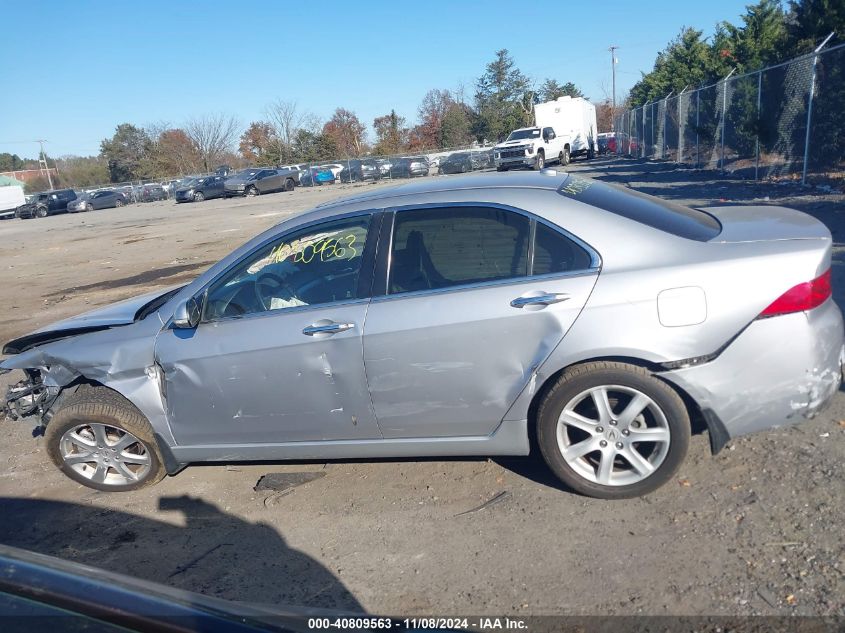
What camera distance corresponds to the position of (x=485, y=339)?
3.64m

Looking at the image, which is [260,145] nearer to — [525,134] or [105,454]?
[525,134]

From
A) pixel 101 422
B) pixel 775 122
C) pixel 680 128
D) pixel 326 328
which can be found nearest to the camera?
pixel 326 328

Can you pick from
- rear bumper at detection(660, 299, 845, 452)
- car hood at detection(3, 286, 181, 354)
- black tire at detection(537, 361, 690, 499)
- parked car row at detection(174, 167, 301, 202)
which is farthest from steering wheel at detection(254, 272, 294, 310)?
parked car row at detection(174, 167, 301, 202)

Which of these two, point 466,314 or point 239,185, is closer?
point 466,314

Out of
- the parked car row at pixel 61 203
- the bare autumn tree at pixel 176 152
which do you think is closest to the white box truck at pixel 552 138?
the parked car row at pixel 61 203

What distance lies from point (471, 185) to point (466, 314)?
0.87 m

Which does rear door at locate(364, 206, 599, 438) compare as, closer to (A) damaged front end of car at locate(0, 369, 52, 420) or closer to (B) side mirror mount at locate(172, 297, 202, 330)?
(B) side mirror mount at locate(172, 297, 202, 330)

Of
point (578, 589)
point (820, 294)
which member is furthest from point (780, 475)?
point (578, 589)

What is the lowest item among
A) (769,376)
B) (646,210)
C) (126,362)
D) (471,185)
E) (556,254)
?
(769,376)

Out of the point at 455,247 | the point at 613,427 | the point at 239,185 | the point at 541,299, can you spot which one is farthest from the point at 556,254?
the point at 239,185

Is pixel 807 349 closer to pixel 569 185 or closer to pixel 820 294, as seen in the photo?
pixel 820 294

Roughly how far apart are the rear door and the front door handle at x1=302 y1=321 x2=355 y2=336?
127 mm

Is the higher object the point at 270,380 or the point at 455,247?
the point at 455,247

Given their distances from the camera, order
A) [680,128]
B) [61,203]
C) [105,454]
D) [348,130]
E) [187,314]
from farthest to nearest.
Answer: [348,130], [61,203], [680,128], [105,454], [187,314]
